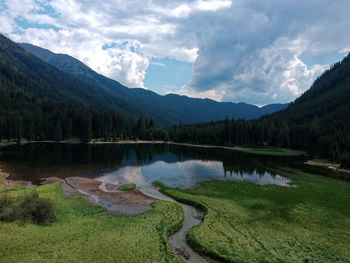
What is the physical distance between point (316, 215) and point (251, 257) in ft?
67.5

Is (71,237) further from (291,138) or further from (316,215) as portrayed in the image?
(291,138)

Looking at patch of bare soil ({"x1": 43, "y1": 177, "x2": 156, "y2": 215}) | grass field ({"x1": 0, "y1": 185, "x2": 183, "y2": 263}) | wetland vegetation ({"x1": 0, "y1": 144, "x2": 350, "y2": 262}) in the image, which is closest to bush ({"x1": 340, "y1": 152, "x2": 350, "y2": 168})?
wetland vegetation ({"x1": 0, "y1": 144, "x2": 350, "y2": 262})

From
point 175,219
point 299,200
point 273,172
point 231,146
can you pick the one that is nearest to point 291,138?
point 231,146

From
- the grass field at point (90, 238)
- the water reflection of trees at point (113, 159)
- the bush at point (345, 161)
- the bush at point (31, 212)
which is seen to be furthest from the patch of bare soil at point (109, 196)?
the bush at point (345, 161)

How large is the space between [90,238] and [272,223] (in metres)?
25.3

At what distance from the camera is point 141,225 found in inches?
1222

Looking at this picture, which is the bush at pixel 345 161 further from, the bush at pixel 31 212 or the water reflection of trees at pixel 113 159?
the bush at pixel 31 212

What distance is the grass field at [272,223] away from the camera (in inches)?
991

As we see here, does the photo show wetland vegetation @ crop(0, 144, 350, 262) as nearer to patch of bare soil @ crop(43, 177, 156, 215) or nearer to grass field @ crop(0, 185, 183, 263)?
grass field @ crop(0, 185, 183, 263)

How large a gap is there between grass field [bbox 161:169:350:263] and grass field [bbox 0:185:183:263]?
17.6 feet

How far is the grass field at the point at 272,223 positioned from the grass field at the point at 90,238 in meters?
5.36

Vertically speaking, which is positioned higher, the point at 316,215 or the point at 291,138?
the point at 291,138

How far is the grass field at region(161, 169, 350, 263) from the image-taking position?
25.2m

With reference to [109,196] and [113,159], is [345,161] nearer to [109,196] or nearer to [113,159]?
[109,196]
